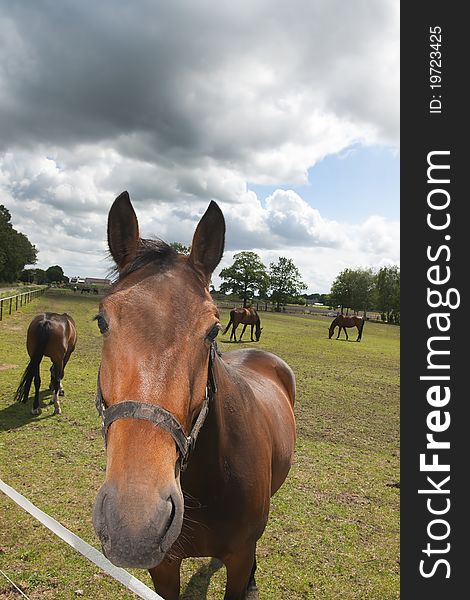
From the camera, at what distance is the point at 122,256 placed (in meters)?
2.10

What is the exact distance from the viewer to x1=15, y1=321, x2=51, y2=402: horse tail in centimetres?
775

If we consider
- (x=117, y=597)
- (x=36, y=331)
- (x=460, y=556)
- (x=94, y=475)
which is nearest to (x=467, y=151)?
(x=460, y=556)

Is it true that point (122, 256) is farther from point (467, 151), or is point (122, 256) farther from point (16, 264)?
point (16, 264)

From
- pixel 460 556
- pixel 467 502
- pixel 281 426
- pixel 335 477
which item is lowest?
pixel 335 477

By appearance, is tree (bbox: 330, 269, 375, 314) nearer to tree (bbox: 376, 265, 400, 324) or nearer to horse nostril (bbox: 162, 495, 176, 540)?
tree (bbox: 376, 265, 400, 324)

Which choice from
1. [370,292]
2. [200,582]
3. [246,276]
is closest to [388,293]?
[370,292]

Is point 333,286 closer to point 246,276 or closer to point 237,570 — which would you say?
point 246,276

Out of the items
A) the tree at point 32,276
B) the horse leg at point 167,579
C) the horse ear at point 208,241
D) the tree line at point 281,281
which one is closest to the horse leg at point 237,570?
the horse leg at point 167,579

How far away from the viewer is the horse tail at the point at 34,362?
7.75 meters

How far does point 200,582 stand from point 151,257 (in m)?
3.30

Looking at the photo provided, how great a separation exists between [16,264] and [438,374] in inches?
2941

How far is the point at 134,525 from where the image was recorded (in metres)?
1.28

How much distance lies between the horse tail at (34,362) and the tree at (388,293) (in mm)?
61634

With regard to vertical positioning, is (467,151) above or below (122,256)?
above
